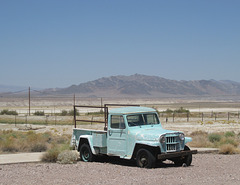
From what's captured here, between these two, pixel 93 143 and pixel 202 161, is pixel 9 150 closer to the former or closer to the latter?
pixel 93 143

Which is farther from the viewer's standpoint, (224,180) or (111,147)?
(111,147)

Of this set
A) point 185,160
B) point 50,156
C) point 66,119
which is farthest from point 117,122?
point 66,119

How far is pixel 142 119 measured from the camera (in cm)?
1555

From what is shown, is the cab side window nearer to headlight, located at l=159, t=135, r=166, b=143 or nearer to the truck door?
the truck door

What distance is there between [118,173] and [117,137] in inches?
71.3

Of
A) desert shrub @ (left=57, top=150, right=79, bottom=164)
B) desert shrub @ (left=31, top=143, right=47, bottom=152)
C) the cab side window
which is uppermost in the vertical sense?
the cab side window

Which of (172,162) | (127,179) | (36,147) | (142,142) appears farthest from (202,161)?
(36,147)

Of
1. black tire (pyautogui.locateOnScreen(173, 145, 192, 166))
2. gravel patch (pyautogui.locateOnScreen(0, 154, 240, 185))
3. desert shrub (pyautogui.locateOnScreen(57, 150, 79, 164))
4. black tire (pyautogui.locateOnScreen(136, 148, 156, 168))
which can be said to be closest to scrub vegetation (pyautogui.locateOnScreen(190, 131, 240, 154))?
gravel patch (pyautogui.locateOnScreen(0, 154, 240, 185))

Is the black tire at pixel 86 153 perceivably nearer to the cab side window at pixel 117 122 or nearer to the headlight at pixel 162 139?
the cab side window at pixel 117 122

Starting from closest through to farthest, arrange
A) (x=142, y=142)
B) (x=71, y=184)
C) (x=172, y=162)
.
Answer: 1. (x=71, y=184)
2. (x=142, y=142)
3. (x=172, y=162)

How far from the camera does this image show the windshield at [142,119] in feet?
50.3

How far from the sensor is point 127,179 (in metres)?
12.7

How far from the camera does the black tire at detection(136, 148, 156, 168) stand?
46.7 feet

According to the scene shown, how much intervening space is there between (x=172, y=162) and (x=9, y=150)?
8803mm
